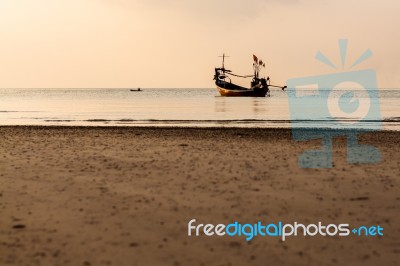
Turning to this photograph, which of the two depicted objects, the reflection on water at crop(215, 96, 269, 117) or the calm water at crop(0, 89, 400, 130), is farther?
the reflection on water at crop(215, 96, 269, 117)

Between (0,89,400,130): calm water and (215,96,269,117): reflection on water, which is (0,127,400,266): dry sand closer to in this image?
(0,89,400,130): calm water

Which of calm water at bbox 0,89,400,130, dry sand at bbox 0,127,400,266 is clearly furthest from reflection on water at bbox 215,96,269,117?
dry sand at bbox 0,127,400,266

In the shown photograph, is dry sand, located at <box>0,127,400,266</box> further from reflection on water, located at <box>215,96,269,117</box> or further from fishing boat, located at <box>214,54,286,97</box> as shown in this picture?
fishing boat, located at <box>214,54,286,97</box>

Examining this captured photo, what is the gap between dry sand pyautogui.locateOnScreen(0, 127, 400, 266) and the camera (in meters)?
5.81

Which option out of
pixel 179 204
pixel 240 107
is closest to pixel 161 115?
pixel 240 107

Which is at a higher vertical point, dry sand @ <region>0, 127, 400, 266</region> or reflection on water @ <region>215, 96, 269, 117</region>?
reflection on water @ <region>215, 96, 269, 117</region>

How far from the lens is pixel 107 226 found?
22.5 ft

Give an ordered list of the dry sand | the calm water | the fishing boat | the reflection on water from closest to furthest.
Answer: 1. the dry sand
2. the calm water
3. the reflection on water
4. the fishing boat

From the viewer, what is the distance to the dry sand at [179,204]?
5812mm

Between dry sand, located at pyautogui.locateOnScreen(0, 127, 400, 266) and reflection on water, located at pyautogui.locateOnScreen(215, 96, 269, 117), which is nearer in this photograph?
dry sand, located at pyautogui.locateOnScreen(0, 127, 400, 266)

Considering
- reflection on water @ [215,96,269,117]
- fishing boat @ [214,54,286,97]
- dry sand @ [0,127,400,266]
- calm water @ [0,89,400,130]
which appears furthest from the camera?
fishing boat @ [214,54,286,97]

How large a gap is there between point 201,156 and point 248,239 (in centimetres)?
749

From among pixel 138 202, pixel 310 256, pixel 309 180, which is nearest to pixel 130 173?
pixel 138 202

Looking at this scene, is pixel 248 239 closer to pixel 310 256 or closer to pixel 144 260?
pixel 310 256
